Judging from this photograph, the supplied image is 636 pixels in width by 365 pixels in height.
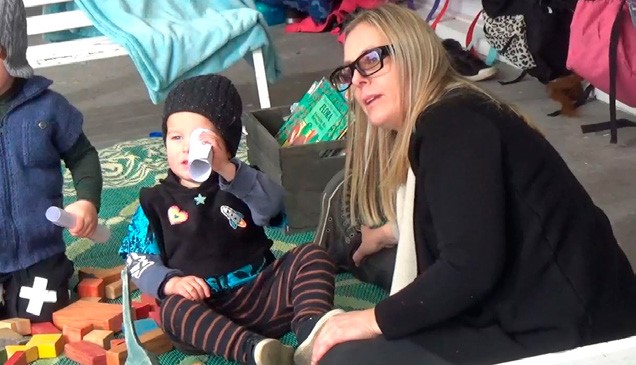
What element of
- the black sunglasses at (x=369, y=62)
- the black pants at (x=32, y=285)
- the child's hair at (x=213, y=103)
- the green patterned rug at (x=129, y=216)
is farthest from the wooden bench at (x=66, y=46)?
the black sunglasses at (x=369, y=62)

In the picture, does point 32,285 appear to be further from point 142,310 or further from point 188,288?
point 188,288

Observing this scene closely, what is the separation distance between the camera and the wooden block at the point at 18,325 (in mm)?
1568

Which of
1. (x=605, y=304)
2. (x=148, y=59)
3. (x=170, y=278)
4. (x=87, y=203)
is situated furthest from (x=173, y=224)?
(x=148, y=59)

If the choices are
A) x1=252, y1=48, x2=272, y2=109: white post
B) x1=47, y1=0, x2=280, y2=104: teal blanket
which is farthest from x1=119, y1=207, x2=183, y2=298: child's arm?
x1=252, y1=48, x2=272, y2=109: white post

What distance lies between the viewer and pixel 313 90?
212 cm

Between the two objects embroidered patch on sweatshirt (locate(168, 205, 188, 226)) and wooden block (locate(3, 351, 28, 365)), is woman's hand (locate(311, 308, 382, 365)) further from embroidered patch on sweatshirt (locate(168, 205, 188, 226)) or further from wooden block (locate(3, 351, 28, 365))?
wooden block (locate(3, 351, 28, 365))

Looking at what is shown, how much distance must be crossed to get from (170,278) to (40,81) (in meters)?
0.45

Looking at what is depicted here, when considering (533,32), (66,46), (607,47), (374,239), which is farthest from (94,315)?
(533,32)

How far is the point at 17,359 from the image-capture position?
4.82ft

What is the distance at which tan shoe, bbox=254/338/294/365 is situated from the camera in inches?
51.3

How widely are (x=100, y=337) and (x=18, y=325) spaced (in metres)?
0.16

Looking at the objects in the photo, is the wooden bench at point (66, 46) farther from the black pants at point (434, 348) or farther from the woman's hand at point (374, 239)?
A: the black pants at point (434, 348)

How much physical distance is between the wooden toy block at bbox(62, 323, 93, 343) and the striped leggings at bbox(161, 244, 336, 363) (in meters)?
0.19

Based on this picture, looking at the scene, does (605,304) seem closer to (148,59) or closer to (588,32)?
(588,32)
